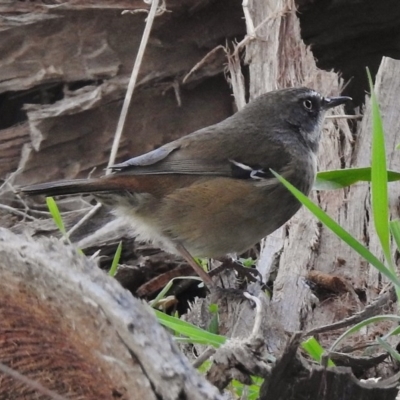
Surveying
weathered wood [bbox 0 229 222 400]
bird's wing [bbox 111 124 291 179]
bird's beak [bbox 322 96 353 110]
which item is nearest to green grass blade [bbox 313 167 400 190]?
bird's wing [bbox 111 124 291 179]

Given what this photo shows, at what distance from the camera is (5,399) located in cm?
223

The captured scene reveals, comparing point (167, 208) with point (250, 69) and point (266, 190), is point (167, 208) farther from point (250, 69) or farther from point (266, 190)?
point (250, 69)

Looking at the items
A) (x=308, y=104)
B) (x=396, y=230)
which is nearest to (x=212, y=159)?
(x=308, y=104)

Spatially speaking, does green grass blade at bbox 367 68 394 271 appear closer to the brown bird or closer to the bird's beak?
the brown bird

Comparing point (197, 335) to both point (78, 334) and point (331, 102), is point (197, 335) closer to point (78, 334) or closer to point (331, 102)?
point (78, 334)

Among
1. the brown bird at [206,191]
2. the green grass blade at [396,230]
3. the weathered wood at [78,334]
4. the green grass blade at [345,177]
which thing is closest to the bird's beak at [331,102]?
the brown bird at [206,191]

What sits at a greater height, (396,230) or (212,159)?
(396,230)

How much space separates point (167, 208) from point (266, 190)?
1.51 ft

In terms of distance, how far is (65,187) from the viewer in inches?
142

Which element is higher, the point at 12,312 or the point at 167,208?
the point at 12,312

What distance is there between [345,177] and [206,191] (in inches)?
35.0

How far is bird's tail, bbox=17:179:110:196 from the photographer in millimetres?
3547

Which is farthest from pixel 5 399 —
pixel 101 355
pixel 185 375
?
pixel 185 375

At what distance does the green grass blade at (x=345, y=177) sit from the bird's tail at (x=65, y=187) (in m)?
1.02
